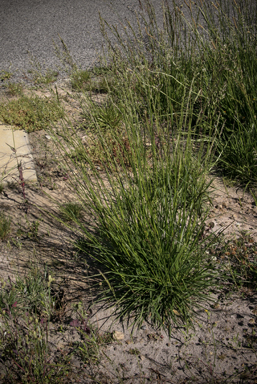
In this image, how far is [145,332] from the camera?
6.73ft

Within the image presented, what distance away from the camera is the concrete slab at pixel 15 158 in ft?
11.0

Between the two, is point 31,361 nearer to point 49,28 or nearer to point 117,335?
point 117,335

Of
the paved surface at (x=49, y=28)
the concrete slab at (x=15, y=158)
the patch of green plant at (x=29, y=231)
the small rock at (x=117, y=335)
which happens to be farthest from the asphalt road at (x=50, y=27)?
the small rock at (x=117, y=335)

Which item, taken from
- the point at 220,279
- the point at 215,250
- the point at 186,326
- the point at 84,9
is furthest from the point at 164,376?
the point at 84,9

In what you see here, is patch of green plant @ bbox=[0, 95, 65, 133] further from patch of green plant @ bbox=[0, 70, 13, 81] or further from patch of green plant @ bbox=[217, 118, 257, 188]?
patch of green plant @ bbox=[217, 118, 257, 188]

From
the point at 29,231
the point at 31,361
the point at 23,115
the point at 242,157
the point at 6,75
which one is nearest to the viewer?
the point at 31,361

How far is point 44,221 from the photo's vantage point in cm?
289

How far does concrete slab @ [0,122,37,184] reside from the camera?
11.0 feet

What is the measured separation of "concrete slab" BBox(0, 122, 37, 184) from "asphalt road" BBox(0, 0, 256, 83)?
2.05 meters

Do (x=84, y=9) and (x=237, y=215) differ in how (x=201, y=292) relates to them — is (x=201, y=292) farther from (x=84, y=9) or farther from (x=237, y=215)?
(x=84, y=9)

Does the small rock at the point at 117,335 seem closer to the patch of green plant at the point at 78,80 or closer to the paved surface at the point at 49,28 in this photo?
the patch of green plant at the point at 78,80

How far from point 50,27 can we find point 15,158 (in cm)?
527

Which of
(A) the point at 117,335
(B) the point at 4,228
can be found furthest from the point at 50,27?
(A) the point at 117,335

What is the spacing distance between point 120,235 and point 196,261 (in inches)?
20.7
